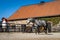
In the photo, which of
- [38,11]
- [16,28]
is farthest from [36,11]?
[16,28]

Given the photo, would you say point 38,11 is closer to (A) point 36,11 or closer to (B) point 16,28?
(A) point 36,11

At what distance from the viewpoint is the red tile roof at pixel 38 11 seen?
4751cm

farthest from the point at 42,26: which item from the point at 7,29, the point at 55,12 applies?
the point at 55,12

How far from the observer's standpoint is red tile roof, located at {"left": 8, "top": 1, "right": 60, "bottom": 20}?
4751 cm

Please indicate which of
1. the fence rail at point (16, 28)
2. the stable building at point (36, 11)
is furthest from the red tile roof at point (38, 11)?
the fence rail at point (16, 28)

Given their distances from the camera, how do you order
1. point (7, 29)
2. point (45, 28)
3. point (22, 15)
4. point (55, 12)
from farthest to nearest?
1. point (22, 15)
2. point (55, 12)
3. point (7, 29)
4. point (45, 28)

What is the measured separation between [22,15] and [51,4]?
7.47 m

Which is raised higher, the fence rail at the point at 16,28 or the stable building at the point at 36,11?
the stable building at the point at 36,11

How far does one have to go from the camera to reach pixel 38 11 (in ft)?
164

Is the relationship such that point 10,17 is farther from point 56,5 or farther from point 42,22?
point 42,22

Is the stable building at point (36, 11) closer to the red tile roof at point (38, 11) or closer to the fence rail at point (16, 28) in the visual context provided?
the red tile roof at point (38, 11)

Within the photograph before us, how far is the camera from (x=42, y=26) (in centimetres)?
1945

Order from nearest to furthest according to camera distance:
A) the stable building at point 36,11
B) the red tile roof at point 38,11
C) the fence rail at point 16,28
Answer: the fence rail at point 16,28 < the stable building at point 36,11 < the red tile roof at point 38,11

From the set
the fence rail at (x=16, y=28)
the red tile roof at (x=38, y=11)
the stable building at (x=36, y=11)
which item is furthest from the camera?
the red tile roof at (x=38, y=11)
